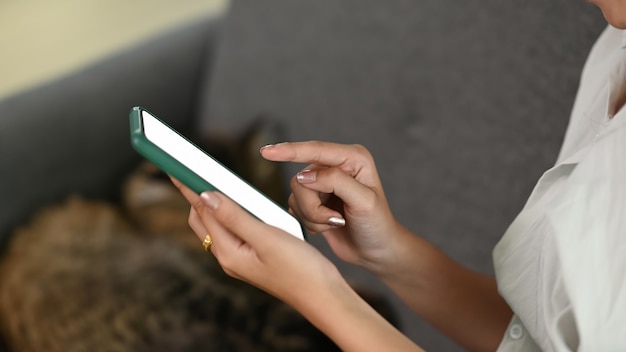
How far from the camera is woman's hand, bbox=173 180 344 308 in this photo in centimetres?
58

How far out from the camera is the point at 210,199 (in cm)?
56

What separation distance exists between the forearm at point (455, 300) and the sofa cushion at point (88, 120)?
0.76 metres

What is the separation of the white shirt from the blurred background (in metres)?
1.43

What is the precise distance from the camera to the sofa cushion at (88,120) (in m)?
1.31

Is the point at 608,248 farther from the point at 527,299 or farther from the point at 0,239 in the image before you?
the point at 0,239

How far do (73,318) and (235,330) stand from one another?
26 cm

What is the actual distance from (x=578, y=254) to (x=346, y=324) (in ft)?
0.60

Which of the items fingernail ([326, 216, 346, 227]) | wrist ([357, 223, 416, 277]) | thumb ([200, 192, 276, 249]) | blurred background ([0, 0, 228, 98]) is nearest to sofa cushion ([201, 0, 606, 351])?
wrist ([357, 223, 416, 277])

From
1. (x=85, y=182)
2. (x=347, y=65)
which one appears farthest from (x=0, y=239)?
(x=347, y=65)

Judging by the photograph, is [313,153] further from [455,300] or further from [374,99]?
[374,99]

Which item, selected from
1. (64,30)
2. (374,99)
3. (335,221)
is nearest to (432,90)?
(374,99)

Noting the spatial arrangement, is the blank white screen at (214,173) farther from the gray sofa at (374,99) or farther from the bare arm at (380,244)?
the gray sofa at (374,99)

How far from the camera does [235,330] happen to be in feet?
3.73

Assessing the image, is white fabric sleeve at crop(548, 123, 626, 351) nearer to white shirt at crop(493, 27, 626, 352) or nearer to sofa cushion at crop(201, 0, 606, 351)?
white shirt at crop(493, 27, 626, 352)
